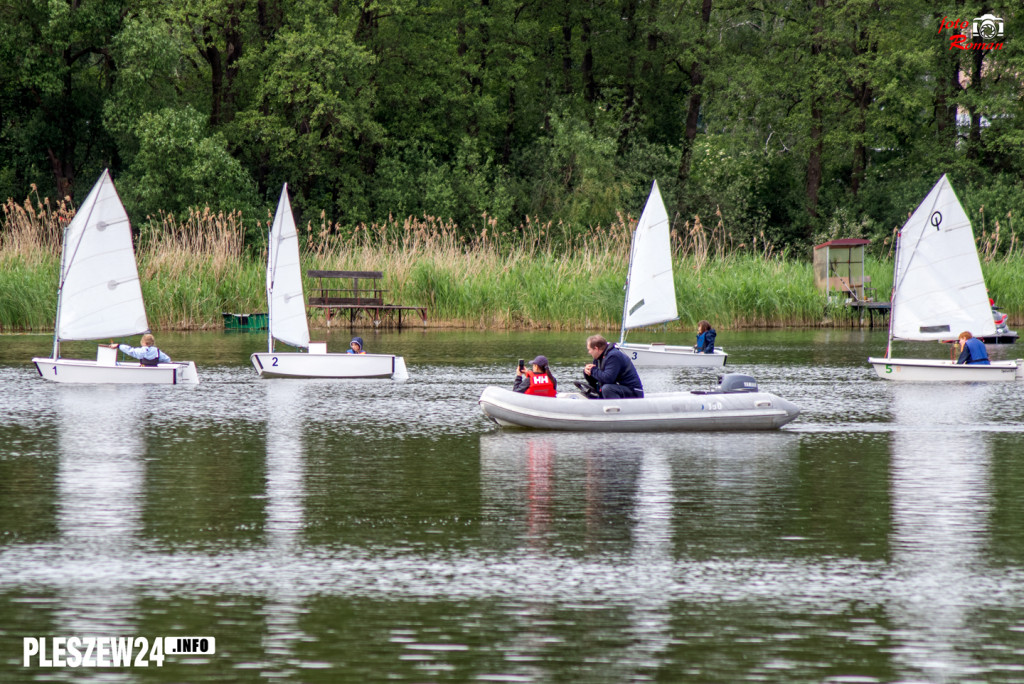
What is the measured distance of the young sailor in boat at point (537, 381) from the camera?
19.5m

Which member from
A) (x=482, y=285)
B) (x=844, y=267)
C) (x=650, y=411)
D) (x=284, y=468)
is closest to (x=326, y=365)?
(x=650, y=411)

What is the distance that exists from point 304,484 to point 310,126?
4616 centimetres

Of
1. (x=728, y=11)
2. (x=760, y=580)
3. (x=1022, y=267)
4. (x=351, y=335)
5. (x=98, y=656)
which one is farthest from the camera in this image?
(x=728, y=11)

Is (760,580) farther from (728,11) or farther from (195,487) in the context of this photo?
(728,11)

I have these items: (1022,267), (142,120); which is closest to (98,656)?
(1022,267)

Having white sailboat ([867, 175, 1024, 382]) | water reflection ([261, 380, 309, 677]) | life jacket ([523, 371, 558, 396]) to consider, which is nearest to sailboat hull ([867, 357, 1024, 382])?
white sailboat ([867, 175, 1024, 382])

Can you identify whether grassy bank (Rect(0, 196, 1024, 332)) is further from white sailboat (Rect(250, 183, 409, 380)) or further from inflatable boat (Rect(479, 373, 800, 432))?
inflatable boat (Rect(479, 373, 800, 432))

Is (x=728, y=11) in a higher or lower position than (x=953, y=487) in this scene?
higher

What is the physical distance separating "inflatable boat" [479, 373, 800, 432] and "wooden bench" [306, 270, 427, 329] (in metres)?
24.7

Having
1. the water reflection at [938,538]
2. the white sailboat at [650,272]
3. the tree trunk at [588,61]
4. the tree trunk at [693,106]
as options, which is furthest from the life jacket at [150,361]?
the tree trunk at [588,61]

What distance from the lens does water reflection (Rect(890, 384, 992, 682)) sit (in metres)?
8.67

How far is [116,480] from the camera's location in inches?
590

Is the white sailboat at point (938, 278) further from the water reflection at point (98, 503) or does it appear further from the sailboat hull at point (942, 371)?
the water reflection at point (98, 503)

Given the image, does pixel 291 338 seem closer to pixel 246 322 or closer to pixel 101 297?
pixel 101 297
